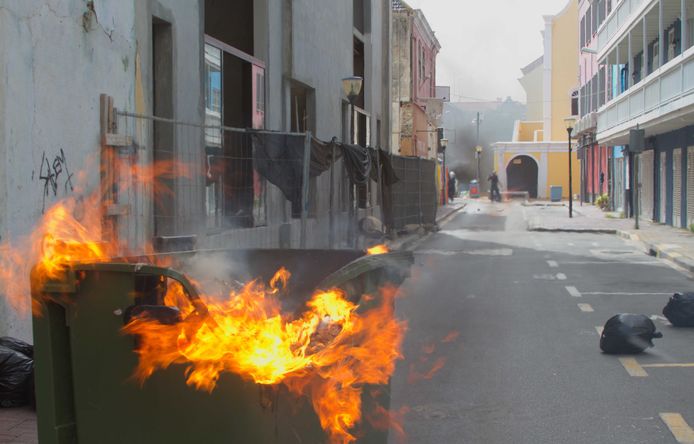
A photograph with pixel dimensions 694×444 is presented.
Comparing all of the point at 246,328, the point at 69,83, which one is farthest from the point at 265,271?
the point at 69,83

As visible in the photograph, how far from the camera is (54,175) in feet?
23.2

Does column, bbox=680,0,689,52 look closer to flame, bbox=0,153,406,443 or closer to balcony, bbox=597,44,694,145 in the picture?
balcony, bbox=597,44,694,145

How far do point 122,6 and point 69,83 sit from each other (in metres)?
1.70

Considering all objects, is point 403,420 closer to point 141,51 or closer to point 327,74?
point 141,51

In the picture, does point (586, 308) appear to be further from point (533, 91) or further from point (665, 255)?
point (533, 91)

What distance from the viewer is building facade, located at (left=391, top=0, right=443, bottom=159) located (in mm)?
41156

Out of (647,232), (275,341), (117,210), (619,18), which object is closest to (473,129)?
(619,18)

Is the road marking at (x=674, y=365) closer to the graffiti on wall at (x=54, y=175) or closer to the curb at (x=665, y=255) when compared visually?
the graffiti on wall at (x=54, y=175)

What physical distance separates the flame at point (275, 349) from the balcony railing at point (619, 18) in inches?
818

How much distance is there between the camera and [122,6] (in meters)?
8.66

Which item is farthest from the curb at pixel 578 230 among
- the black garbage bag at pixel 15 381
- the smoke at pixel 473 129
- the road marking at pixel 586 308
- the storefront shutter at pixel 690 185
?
the smoke at pixel 473 129

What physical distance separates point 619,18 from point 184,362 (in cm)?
2694

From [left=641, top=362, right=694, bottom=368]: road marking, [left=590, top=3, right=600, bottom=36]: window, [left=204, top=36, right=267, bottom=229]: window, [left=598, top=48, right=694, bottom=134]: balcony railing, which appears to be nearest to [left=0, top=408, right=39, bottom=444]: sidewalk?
[left=641, top=362, right=694, bottom=368]: road marking

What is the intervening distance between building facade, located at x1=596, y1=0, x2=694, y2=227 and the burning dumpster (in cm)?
1649
